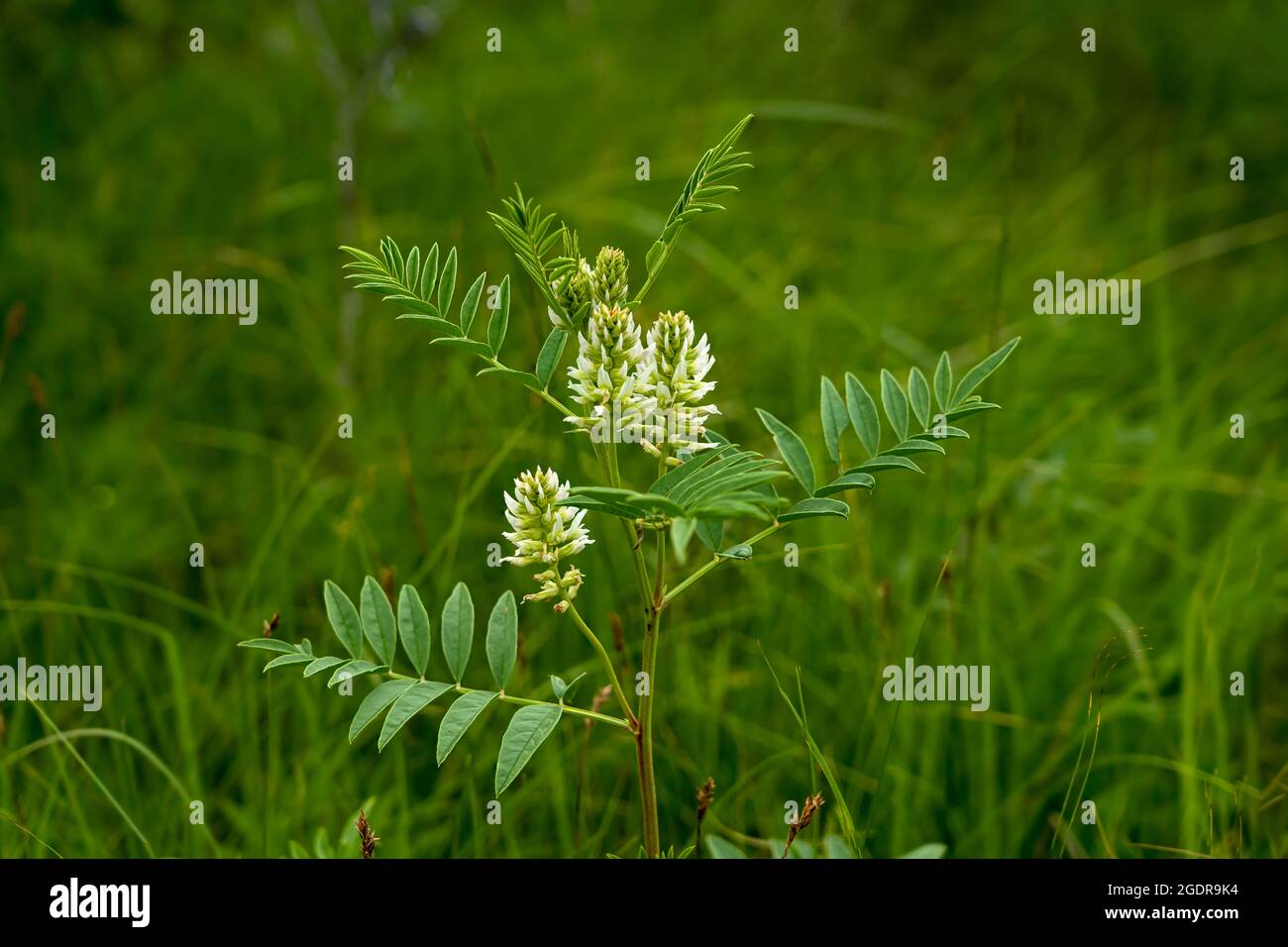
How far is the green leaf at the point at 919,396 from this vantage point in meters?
1.39

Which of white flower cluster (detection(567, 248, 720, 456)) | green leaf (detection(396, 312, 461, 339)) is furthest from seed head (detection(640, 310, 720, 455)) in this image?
green leaf (detection(396, 312, 461, 339))

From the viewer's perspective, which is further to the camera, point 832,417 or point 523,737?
point 832,417

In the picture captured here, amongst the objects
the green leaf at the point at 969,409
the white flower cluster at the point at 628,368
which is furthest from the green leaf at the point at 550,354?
the green leaf at the point at 969,409

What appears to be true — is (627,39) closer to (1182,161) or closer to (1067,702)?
(1182,161)

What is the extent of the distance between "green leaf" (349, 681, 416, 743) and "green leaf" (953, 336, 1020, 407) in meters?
0.79

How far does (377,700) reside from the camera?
4.25 ft

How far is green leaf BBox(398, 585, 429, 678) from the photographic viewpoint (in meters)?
1.41

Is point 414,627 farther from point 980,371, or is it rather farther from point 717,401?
point 717,401

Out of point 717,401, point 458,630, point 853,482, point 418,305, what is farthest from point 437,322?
point 717,401

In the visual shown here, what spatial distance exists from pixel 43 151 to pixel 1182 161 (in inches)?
185

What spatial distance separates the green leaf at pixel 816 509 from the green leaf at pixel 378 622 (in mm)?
520

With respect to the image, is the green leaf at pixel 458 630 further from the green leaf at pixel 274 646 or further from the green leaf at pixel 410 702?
the green leaf at pixel 274 646

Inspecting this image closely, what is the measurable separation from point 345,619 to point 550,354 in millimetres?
440
